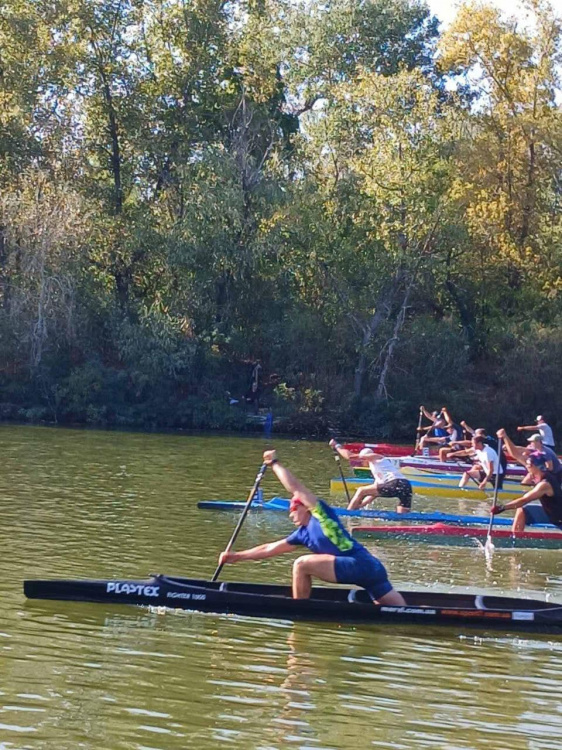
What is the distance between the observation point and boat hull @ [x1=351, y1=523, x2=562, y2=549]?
16469 millimetres

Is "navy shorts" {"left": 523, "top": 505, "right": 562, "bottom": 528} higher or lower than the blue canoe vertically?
higher

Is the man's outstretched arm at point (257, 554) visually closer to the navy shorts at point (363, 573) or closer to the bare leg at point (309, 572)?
the bare leg at point (309, 572)

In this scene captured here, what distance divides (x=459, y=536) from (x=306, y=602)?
6.00 metres

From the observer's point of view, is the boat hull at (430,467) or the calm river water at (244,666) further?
the boat hull at (430,467)

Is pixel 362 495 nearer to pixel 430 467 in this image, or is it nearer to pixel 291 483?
pixel 430 467

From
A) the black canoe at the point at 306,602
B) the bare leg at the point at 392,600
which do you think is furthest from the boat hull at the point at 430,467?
the bare leg at the point at 392,600

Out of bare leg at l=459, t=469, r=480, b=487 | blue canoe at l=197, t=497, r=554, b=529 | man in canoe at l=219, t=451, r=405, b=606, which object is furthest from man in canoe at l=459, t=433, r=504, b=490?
man in canoe at l=219, t=451, r=405, b=606

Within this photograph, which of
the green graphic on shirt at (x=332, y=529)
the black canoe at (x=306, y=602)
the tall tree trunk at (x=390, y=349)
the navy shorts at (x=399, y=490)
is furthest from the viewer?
the tall tree trunk at (x=390, y=349)

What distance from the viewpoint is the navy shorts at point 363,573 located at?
10.8 m

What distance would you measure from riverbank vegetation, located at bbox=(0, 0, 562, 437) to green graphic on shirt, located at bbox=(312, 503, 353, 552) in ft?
89.8

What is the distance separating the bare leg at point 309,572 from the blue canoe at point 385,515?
264 inches

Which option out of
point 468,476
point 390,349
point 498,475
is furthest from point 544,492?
point 390,349

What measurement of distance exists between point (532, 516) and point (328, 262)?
24283 millimetres

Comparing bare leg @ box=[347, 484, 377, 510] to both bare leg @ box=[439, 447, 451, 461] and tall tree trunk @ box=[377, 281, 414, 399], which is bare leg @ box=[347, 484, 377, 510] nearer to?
bare leg @ box=[439, 447, 451, 461]
